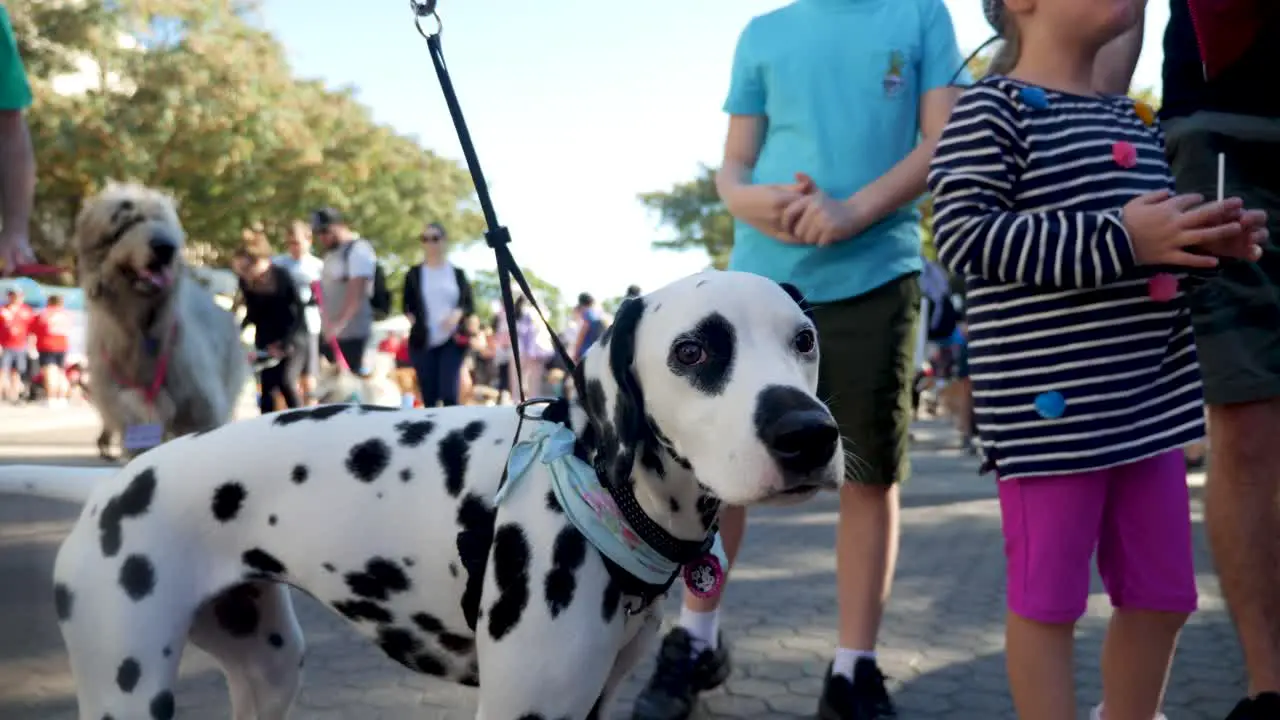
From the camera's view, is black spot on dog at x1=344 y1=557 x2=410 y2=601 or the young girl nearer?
black spot on dog at x1=344 y1=557 x2=410 y2=601

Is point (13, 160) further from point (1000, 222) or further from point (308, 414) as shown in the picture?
point (1000, 222)

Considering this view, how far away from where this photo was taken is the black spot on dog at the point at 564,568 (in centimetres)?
198

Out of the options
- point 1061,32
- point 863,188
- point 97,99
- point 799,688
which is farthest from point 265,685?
point 97,99

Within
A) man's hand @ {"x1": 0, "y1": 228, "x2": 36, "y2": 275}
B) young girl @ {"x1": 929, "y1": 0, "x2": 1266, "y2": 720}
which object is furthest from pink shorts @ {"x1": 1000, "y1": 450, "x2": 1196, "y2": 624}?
man's hand @ {"x1": 0, "y1": 228, "x2": 36, "y2": 275}

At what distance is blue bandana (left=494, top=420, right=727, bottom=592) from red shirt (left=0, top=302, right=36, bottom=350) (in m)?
22.2

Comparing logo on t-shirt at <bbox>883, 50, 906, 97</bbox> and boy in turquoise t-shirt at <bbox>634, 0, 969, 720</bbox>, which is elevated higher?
logo on t-shirt at <bbox>883, 50, 906, 97</bbox>

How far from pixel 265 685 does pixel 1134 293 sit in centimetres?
219

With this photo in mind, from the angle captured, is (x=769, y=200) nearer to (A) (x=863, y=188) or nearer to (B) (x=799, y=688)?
(A) (x=863, y=188)

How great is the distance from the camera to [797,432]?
181 centimetres

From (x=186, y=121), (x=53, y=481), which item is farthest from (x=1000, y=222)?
(x=186, y=121)

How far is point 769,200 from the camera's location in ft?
10.2

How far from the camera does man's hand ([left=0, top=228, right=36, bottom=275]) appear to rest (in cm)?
286

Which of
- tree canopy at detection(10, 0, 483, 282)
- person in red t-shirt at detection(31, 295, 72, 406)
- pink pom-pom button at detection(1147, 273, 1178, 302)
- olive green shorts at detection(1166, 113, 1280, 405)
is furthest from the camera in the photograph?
tree canopy at detection(10, 0, 483, 282)

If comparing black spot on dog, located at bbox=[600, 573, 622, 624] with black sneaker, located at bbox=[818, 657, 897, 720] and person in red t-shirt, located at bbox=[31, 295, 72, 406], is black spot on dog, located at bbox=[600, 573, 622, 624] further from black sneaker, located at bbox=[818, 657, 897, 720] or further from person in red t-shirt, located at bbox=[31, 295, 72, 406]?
person in red t-shirt, located at bbox=[31, 295, 72, 406]
